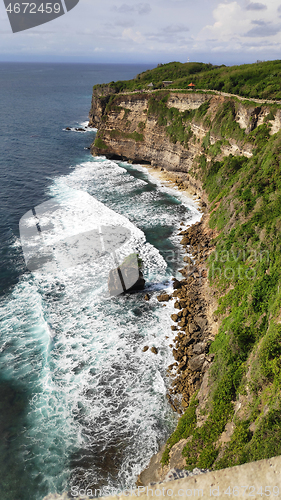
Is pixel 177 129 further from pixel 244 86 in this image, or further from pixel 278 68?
pixel 278 68

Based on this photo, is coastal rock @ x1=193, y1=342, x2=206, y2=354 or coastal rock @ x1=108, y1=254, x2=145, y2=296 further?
coastal rock @ x1=108, y1=254, x2=145, y2=296

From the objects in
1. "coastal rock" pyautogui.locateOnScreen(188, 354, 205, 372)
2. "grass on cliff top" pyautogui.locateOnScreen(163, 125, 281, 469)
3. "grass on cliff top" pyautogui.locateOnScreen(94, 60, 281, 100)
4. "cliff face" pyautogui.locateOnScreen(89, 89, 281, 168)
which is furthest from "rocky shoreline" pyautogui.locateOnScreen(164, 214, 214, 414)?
"grass on cliff top" pyautogui.locateOnScreen(94, 60, 281, 100)

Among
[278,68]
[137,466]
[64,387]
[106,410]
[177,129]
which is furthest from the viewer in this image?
[177,129]

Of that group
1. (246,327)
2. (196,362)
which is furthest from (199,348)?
(246,327)

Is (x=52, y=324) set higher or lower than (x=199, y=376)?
higher

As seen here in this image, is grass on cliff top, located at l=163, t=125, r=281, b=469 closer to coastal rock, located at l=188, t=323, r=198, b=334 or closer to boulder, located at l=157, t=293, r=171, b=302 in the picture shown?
coastal rock, located at l=188, t=323, r=198, b=334

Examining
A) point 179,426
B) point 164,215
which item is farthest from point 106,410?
point 164,215

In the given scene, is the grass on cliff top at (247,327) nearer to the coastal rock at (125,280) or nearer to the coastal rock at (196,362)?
the coastal rock at (196,362)
